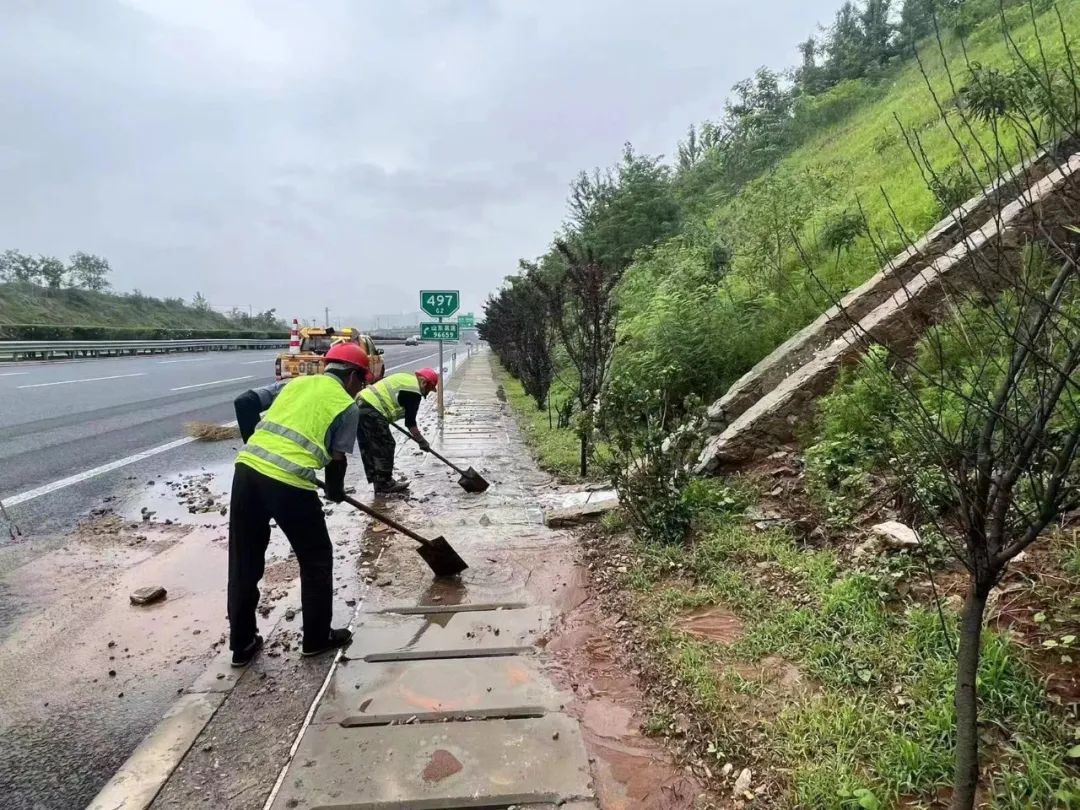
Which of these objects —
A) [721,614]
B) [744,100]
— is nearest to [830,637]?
[721,614]

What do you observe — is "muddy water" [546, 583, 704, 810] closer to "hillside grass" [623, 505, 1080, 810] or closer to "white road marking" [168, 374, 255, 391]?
"hillside grass" [623, 505, 1080, 810]

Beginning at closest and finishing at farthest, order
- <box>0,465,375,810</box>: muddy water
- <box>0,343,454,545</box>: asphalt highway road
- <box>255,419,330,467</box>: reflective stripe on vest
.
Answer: <box>0,465,375,810</box>: muddy water → <box>255,419,330,467</box>: reflective stripe on vest → <box>0,343,454,545</box>: asphalt highway road

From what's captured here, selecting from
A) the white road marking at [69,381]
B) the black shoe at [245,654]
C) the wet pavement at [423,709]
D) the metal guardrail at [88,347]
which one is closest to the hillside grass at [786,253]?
the wet pavement at [423,709]

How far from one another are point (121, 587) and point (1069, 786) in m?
5.04

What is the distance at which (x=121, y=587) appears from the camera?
454 centimetres

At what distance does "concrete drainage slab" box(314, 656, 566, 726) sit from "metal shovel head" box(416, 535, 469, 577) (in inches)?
48.1

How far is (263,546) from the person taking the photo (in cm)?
368

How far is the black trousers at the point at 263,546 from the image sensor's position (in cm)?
352

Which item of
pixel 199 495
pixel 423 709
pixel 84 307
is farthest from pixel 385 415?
pixel 84 307

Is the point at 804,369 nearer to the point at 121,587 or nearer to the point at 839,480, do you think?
the point at 839,480

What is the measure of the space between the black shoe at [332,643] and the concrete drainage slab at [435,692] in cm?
24

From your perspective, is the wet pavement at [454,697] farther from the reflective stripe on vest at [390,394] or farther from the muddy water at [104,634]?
the reflective stripe on vest at [390,394]

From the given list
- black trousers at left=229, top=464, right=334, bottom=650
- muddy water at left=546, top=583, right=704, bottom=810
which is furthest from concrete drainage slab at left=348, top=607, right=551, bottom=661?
black trousers at left=229, top=464, right=334, bottom=650

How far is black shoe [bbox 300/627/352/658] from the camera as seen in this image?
3.58 m
